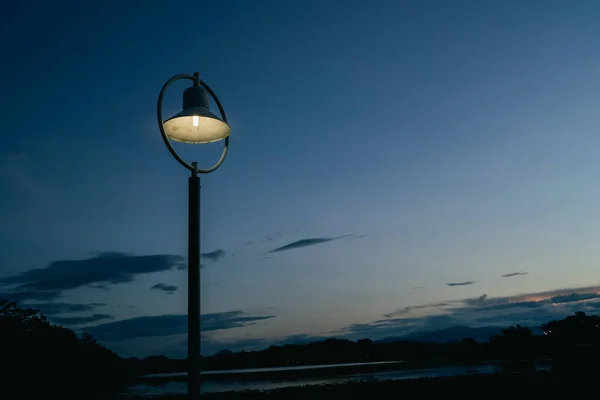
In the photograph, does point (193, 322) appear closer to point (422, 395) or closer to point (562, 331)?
point (422, 395)

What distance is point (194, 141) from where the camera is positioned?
5.95 meters

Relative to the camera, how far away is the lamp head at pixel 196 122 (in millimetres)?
5312

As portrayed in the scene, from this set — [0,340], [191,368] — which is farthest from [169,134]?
[0,340]

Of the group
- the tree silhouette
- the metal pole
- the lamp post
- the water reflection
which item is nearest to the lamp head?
the lamp post

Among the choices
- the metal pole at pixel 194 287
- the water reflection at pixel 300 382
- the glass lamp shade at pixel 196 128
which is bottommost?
the water reflection at pixel 300 382

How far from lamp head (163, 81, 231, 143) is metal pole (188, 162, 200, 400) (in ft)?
2.04

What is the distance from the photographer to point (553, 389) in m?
19.5

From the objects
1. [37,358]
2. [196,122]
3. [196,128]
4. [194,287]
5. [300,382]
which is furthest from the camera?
[300,382]

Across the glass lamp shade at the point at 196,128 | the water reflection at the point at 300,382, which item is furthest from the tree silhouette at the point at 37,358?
the glass lamp shade at the point at 196,128

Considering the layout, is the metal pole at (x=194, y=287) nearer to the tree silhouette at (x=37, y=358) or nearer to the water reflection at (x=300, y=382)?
the tree silhouette at (x=37, y=358)

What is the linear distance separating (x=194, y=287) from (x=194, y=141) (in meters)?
1.99

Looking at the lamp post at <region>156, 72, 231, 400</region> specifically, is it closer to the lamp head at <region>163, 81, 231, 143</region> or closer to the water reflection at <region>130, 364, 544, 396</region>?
the lamp head at <region>163, 81, 231, 143</region>

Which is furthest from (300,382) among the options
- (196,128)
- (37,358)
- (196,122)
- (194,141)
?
(196,122)

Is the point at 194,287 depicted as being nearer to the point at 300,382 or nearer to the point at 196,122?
the point at 196,122
